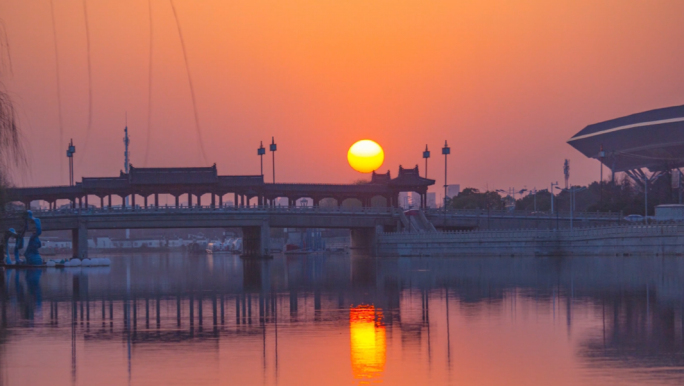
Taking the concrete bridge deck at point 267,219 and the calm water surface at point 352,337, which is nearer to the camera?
the calm water surface at point 352,337

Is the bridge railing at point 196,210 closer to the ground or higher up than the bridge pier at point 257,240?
higher up

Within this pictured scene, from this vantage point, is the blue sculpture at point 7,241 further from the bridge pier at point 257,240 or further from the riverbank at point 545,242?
the riverbank at point 545,242

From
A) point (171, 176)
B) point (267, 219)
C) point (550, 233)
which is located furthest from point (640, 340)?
point (171, 176)

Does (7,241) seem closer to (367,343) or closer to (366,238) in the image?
(366,238)

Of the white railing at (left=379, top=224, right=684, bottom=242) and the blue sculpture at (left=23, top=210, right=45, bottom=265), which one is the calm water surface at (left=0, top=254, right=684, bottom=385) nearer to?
the blue sculpture at (left=23, top=210, right=45, bottom=265)

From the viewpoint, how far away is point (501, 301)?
1276 inches

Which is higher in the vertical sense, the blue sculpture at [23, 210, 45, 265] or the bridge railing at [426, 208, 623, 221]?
the bridge railing at [426, 208, 623, 221]

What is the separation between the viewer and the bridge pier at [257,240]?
10538cm

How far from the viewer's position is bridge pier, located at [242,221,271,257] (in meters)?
105

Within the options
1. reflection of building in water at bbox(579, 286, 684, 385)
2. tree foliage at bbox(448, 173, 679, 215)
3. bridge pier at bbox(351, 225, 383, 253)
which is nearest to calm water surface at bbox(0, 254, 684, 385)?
reflection of building in water at bbox(579, 286, 684, 385)

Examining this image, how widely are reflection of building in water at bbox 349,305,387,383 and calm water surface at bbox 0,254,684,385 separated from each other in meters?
0.04

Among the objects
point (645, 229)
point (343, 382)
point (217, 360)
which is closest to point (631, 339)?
point (343, 382)

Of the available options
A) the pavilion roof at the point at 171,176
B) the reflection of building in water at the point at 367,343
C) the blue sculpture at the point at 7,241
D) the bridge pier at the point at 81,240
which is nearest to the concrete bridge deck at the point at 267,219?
the bridge pier at the point at 81,240

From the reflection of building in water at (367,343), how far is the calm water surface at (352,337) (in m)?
0.04
